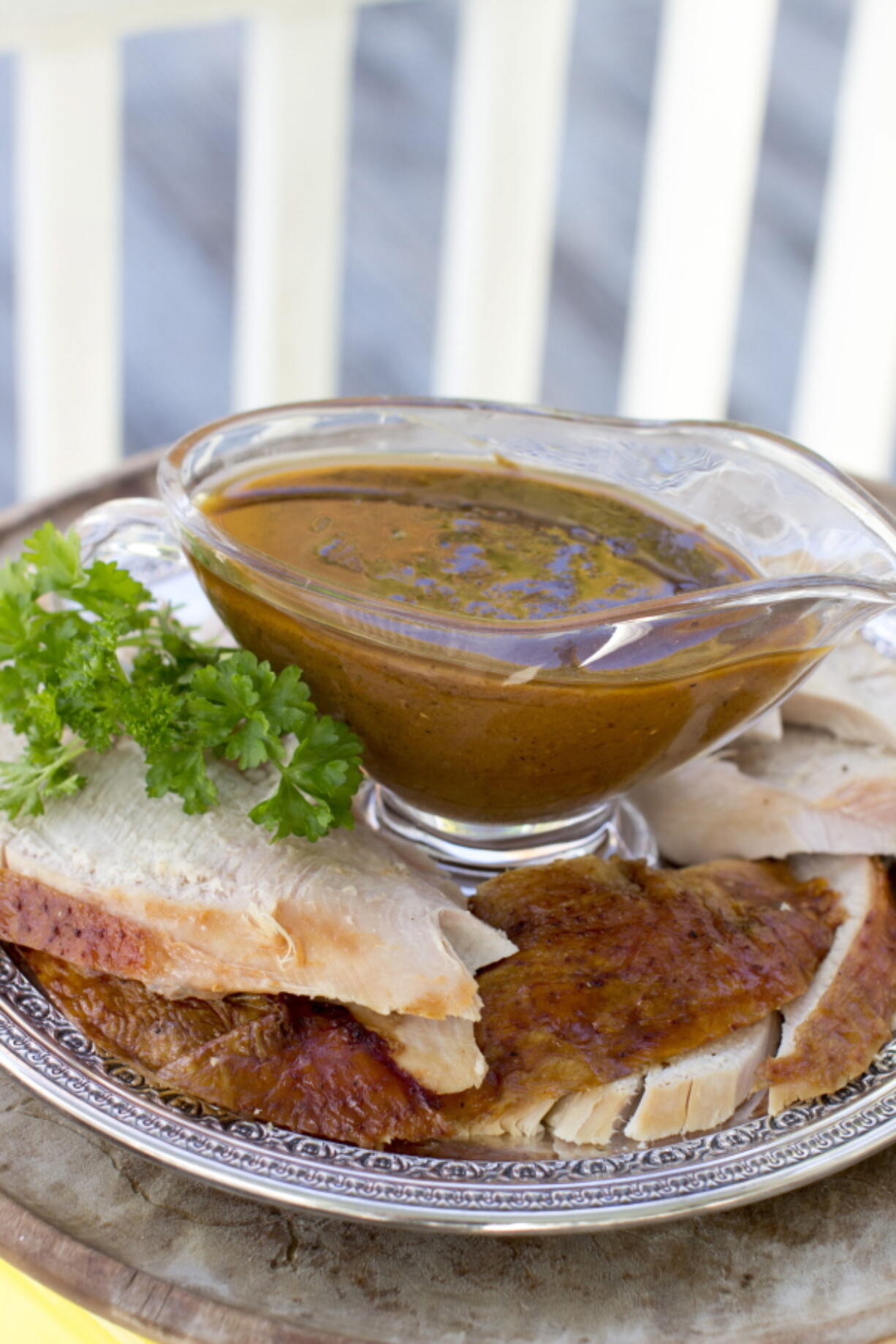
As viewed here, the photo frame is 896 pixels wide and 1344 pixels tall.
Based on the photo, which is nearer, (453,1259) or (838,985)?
(453,1259)

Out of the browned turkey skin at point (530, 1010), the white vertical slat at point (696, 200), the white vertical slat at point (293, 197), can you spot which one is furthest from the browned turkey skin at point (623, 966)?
the white vertical slat at point (696, 200)

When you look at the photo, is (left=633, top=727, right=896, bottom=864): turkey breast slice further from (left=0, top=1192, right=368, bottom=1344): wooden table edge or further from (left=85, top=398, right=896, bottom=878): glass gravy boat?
(left=0, top=1192, right=368, bottom=1344): wooden table edge

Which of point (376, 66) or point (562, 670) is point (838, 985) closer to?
point (562, 670)

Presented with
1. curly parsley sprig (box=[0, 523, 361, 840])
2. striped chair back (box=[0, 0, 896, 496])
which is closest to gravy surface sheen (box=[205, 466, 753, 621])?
curly parsley sprig (box=[0, 523, 361, 840])

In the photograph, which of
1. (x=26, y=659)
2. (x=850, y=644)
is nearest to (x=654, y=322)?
(x=850, y=644)

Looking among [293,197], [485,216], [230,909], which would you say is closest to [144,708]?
[230,909]
